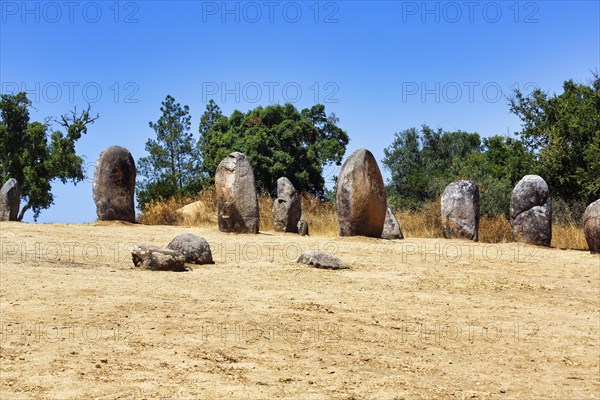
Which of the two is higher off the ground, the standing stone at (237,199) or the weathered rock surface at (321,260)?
the standing stone at (237,199)

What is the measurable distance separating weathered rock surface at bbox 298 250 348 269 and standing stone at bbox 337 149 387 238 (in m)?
5.12

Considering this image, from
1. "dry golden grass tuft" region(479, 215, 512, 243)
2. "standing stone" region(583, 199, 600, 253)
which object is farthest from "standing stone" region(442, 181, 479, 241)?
"standing stone" region(583, 199, 600, 253)

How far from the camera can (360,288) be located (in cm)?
868

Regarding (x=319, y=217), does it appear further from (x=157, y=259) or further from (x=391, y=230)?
(x=157, y=259)

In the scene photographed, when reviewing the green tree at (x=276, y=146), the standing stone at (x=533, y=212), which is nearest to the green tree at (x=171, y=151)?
the green tree at (x=276, y=146)

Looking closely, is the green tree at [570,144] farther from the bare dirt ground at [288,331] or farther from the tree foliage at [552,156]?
the bare dirt ground at [288,331]

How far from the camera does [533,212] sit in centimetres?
1584

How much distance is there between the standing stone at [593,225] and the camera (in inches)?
553

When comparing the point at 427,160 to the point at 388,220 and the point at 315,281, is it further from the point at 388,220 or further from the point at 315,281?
the point at 315,281

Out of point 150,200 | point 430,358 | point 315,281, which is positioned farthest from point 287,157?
point 430,358

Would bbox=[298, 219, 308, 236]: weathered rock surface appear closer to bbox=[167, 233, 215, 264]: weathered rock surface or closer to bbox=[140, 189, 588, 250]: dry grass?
bbox=[140, 189, 588, 250]: dry grass

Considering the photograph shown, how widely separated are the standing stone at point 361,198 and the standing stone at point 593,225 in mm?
4366

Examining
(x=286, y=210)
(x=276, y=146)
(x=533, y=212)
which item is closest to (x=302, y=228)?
(x=286, y=210)

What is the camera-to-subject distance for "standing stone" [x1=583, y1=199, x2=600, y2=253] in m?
14.0
